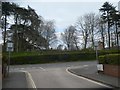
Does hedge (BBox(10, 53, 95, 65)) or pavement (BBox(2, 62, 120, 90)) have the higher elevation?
hedge (BBox(10, 53, 95, 65))

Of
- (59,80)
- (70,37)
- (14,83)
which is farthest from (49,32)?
(14,83)

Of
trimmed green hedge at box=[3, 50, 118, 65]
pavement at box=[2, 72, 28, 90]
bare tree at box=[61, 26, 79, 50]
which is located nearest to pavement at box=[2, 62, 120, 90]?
pavement at box=[2, 72, 28, 90]

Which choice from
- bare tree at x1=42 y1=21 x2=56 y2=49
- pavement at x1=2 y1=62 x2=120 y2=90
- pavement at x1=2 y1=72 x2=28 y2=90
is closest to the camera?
pavement at x1=2 y1=62 x2=120 y2=90

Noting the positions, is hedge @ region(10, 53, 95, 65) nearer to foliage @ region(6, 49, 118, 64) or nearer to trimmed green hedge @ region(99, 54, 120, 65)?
foliage @ region(6, 49, 118, 64)

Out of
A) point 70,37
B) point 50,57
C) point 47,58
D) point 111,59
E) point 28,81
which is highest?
point 70,37

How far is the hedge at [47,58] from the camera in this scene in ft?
190

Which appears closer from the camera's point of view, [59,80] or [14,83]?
[14,83]

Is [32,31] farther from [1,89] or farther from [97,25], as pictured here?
[1,89]

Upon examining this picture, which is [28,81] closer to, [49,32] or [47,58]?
[47,58]

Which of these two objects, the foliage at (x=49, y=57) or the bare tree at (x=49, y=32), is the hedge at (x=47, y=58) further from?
the bare tree at (x=49, y=32)

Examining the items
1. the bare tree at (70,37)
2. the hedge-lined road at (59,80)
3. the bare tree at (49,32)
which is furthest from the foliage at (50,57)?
the bare tree at (70,37)

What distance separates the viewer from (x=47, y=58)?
5994cm

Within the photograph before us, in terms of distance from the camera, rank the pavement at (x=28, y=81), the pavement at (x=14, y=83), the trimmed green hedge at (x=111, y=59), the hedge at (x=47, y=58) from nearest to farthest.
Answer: the pavement at (x=28, y=81) < the pavement at (x=14, y=83) < the trimmed green hedge at (x=111, y=59) < the hedge at (x=47, y=58)

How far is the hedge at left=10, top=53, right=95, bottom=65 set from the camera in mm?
58003
